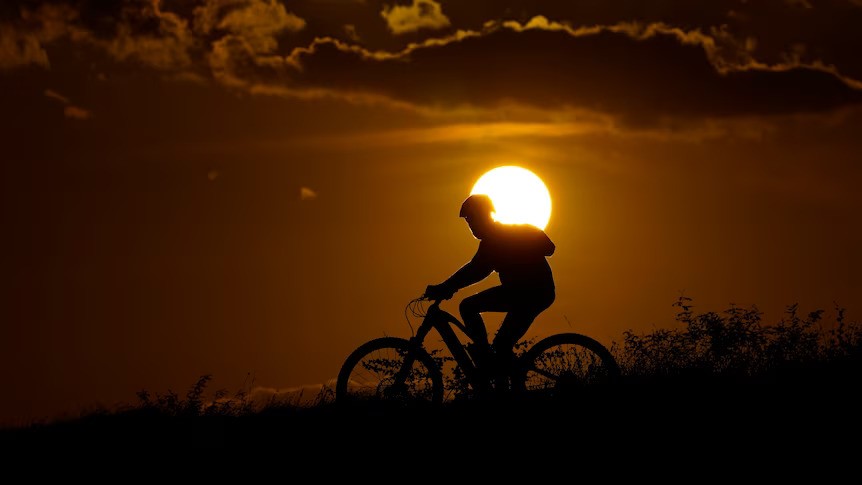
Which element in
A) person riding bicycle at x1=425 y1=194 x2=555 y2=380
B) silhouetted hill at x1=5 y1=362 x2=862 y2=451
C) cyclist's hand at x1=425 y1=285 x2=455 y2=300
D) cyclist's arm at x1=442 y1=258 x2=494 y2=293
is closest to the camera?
silhouetted hill at x1=5 y1=362 x2=862 y2=451

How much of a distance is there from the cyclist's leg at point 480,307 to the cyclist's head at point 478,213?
1.96 feet

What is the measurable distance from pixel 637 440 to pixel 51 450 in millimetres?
Result: 5495

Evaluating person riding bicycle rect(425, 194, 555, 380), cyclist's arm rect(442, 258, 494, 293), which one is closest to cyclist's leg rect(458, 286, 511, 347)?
person riding bicycle rect(425, 194, 555, 380)

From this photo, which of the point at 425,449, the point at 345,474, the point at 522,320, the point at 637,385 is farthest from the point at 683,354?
the point at 345,474

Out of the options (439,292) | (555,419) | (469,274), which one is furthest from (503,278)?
(555,419)

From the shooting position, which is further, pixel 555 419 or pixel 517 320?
pixel 517 320

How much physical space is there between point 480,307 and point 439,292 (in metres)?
0.46

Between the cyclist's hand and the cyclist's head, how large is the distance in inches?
25.4

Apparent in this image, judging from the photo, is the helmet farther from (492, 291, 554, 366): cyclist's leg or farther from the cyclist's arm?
(492, 291, 554, 366): cyclist's leg

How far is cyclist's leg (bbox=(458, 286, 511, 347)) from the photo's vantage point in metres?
9.98

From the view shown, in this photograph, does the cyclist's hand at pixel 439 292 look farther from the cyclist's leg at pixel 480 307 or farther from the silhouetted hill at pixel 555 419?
the silhouetted hill at pixel 555 419

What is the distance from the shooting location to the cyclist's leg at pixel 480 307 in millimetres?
9977

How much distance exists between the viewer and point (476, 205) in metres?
9.96

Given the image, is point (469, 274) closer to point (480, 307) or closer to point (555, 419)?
point (480, 307)
